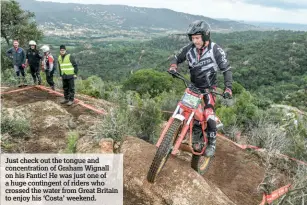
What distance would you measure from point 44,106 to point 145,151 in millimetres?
4424

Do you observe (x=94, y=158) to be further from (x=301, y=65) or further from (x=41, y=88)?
(x=301, y=65)

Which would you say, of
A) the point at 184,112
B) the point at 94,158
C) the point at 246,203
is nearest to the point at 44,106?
the point at 94,158

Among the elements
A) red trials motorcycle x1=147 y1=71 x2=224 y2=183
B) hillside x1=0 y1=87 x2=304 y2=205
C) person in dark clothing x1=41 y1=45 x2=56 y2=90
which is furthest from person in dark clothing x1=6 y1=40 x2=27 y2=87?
red trials motorcycle x1=147 y1=71 x2=224 y2=183

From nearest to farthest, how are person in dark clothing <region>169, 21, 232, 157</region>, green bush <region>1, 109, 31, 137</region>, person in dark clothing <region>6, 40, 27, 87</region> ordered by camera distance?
person in dark clothing <region>169, 21, 232, 157</region> < green bush <region>1, 109, 31, 137</region> < person in dark clothing <region>6, 40, 27, 87</region>

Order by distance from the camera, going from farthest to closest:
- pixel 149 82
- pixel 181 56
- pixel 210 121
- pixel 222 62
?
pixel 149 82 → pixel 181 56 → pixel 210 121 → pixel 222 62

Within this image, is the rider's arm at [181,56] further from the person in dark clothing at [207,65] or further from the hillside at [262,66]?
the hillside at [262,66]

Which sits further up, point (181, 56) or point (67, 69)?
point (181, 56)

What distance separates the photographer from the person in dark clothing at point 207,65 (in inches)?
200

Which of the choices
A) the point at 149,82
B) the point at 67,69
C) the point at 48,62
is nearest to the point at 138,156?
the point at 67,69

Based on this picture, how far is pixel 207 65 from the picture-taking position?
5.28 meters

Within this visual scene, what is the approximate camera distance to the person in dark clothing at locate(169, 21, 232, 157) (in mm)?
5078

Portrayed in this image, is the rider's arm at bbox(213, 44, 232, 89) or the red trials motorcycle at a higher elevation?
the rider's arm at bbox(213, 44, 232, 89)

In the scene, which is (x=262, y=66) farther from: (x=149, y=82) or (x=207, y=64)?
(x=207, y=64)

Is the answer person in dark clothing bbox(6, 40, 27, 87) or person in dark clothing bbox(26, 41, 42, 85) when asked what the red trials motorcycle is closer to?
person in dark clothing bbox(26, 41, 42, 85)
